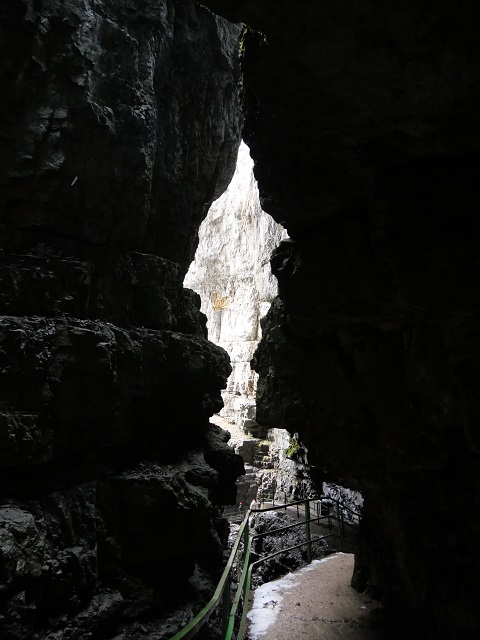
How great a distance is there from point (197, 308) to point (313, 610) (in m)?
6.03

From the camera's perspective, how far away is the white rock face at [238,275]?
37094mm

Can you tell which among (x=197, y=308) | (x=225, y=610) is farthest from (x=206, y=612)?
(x=197, y=308)

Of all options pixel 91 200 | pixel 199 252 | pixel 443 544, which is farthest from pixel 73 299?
pixel 199 252

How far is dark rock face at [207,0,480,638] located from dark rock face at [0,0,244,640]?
2.11 meters

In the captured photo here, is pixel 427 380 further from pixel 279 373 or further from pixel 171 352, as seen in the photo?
pixel 171 352

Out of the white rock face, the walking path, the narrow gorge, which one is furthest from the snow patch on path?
the white rock face

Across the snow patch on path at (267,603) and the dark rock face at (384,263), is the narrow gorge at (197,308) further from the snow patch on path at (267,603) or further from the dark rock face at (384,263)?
the snow patch on path at (267,603)

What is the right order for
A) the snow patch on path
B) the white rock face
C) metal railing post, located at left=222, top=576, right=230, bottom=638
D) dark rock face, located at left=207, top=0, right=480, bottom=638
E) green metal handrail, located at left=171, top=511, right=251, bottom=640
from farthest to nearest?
the white rock face
the snow patch on path
metal railing post, located at left=222, top=576, right=230, bottom=638
dark rock face, located at left=207, top=0, right=480, bottom=638
green metal handrail, located at left=171, top=511, right=251, bottom=640

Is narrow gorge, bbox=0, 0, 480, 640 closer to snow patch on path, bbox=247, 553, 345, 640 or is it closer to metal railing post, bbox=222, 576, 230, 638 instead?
snow patch on path, bbox=247, 553, 345, 640

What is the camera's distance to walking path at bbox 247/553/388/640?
5742mm

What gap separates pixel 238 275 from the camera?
4259 cm

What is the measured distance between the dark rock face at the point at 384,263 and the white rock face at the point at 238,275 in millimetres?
28161

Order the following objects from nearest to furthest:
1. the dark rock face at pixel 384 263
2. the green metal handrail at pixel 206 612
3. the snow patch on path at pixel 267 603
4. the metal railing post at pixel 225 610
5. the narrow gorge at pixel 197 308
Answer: the green metal handrail at pixel 206 612
the dark rock face at pixel 384 263
the metal railing post at pixel 225 610
the narrow gorge at pixel 197 308
the snow patch on path at pixel 267 603

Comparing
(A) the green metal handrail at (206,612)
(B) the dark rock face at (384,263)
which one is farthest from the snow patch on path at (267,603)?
(A) the green metal handrail at (206,612)
